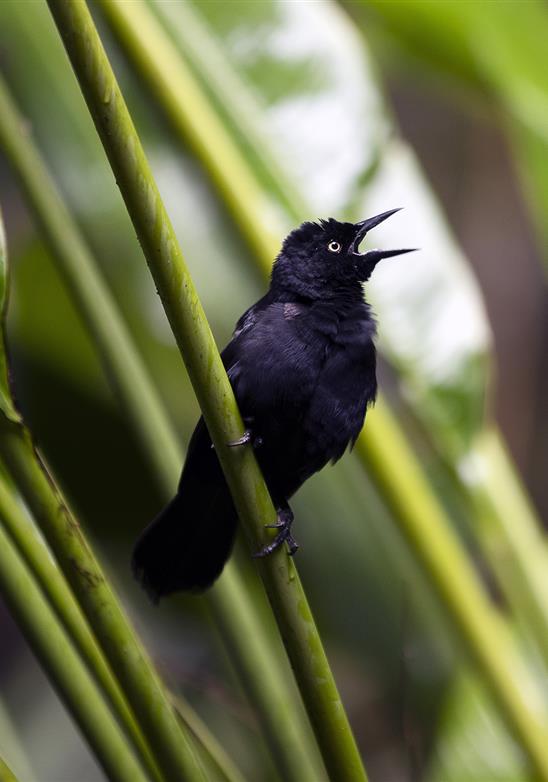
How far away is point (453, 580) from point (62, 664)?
0.76 m

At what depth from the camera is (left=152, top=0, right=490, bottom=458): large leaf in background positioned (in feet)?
6.65

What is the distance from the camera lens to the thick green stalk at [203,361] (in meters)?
0.97

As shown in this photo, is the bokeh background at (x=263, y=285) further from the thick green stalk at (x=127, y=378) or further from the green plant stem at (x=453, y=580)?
the thick green stalk at (x=127, y=378)

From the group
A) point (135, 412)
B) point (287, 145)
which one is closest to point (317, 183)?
point (287, 145)

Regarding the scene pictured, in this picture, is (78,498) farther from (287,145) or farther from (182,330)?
(182,330)

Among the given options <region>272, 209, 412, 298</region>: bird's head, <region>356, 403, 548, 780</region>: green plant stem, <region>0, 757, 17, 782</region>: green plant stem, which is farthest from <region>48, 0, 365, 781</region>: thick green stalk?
<region>272, 209, 412, 298</region>: bird's head

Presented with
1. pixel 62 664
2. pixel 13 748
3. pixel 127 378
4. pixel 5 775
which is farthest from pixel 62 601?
pixel 13 748

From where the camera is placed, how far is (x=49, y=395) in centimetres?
236

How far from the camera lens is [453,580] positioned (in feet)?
5.54

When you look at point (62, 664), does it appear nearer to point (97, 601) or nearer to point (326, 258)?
point (97, 601)

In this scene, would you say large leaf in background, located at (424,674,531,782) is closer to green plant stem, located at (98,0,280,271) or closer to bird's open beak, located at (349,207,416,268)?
bird's open beak, located at (349,207,416,268)

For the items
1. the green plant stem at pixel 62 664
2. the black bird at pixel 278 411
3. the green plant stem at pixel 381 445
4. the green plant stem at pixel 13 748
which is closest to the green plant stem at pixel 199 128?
the green plant stem at pixel 381 445

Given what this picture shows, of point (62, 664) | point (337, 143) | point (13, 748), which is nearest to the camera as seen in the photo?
point (62, 664)

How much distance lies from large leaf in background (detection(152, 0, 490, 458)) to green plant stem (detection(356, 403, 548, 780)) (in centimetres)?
30
